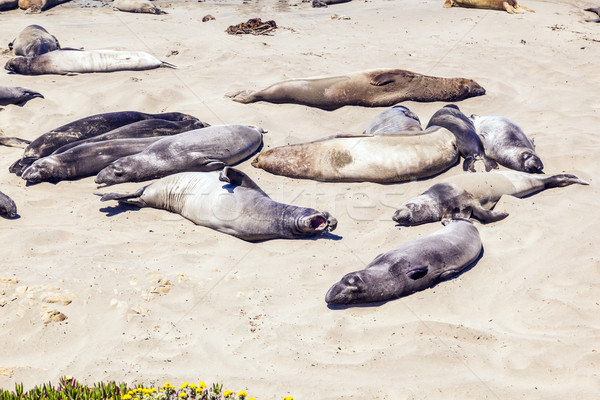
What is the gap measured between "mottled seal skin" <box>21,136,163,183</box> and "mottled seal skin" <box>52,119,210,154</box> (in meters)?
0.24

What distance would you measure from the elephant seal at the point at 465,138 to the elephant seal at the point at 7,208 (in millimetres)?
4758

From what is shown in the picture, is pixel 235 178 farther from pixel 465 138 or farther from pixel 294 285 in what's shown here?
pixel 465 138

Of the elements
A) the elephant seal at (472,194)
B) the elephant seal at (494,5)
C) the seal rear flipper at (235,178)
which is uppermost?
the elephant seal at (494,5)

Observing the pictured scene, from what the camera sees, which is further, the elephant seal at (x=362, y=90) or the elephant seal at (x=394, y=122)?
the elephant seal at (x=362, y=90)

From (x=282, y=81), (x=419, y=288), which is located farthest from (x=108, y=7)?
(x=419, y=288)

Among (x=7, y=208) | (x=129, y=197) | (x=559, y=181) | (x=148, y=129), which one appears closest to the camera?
(x=7, y=208)

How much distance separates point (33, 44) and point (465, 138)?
7993 mm

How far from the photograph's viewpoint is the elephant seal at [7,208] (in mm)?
5637

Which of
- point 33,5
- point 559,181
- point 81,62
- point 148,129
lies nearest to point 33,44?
point 81,62

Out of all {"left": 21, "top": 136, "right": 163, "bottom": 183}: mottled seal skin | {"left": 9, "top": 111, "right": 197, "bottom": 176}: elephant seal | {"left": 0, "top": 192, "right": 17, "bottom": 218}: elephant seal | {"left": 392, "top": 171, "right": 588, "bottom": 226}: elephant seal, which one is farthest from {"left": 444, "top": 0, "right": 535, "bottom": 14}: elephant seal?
{"left": 0, "top": 192, "right": 17, "bottom": 218}: elephant seal

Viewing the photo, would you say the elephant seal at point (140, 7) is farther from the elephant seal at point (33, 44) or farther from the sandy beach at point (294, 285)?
the sandy beach at point (294, 285)

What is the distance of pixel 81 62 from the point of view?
32.4ft

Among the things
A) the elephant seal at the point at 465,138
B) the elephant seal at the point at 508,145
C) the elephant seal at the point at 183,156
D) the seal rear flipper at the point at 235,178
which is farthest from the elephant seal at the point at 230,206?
the elephant seal at the point at 508,145

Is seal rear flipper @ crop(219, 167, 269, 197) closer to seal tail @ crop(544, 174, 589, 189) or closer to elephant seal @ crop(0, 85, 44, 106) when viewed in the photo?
seal tail @ crop(544, 174, 589, 189)
